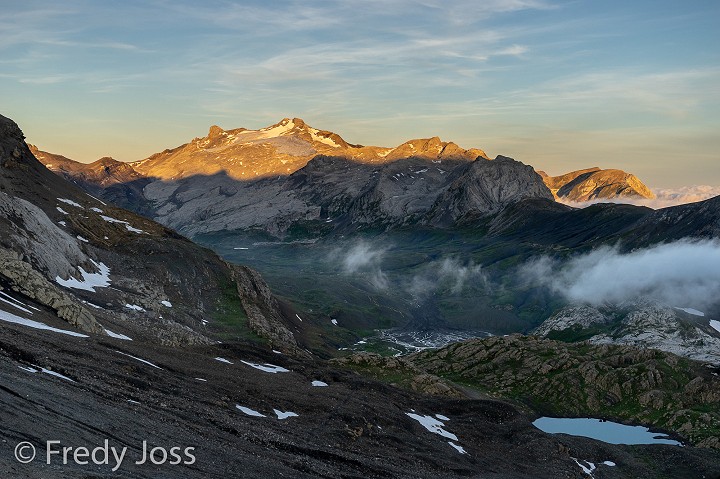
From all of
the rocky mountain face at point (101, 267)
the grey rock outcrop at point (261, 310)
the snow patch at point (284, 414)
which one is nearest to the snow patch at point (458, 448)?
the snow patch at point (284, 414)

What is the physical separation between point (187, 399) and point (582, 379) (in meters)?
106

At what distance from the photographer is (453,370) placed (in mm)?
167500

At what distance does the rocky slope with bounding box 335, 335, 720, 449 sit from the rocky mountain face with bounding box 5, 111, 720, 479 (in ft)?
55.2

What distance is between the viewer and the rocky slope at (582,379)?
128375 millimetres

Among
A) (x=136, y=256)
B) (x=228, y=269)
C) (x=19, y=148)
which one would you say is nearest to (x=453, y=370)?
(x=228, y=269)

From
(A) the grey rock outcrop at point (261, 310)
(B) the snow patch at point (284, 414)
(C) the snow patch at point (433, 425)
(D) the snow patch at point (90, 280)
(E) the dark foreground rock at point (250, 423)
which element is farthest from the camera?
(A) the grey rock outcrop at point (261, 310)

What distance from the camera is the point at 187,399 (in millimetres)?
63594

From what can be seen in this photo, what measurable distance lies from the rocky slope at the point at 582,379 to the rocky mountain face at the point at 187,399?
1681 centimetres

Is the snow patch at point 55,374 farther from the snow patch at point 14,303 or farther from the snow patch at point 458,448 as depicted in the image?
the snow patch at point 458,448

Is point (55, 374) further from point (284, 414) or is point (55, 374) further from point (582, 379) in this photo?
point (582, 379)

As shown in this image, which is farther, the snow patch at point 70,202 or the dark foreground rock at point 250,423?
the snow patch at point 70,202

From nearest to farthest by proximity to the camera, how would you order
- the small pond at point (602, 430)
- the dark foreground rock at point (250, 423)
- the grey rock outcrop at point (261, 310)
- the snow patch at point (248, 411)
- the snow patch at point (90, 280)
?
1. the dark foreground rock at point (250, 423)
2. the snow patch at point (248, 411)
3. the small pond at point (602, 430)
4. the snow patch at point (90, 280)
5. the grey rock outcrop at point (261, 310)

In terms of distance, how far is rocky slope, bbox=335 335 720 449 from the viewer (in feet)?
421

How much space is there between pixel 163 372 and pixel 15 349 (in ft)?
56.7
